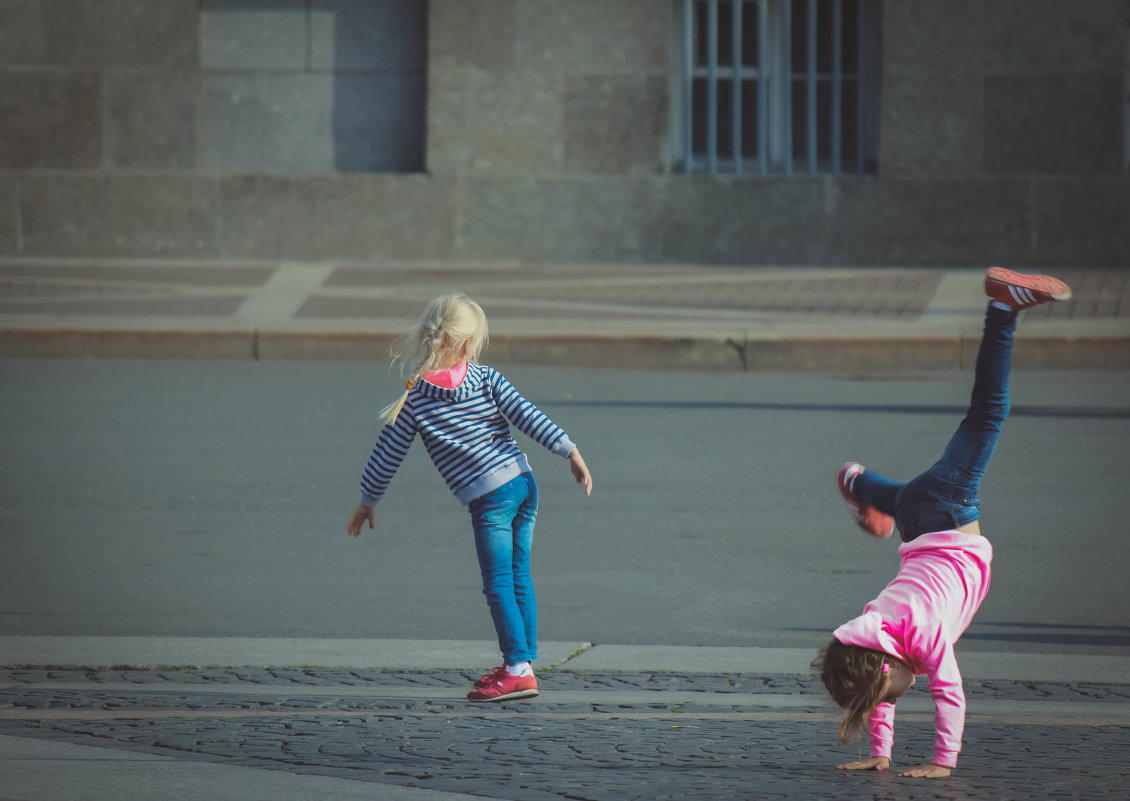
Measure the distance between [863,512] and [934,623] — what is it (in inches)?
→ 17.3

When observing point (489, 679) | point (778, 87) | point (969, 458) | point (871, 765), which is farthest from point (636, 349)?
point (871, 765)

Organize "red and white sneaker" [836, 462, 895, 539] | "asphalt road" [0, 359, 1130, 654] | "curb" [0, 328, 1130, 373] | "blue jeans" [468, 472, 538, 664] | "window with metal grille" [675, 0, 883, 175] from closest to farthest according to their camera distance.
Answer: "red and white sneaker" [836, 462, 895, 539], "blue jeans" [468, 472, 538, 664], "asphalt road" [0, 359, 1130, 654], "curb" [0, 328, 1130, 373], "window with metal grille" [675, 0, 883, 175]

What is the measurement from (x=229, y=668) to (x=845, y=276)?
14.2 m

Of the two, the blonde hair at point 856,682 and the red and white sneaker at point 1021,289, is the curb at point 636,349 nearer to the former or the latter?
the red and white sneaker at point 1021,289

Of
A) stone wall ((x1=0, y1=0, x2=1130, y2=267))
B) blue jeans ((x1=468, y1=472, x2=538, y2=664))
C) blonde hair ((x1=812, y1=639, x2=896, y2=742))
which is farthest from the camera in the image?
stone wall ((x1=0, y1=0, x2=1130, y2=267))

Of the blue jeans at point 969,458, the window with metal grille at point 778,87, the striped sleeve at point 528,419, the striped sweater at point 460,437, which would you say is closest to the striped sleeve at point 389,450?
the striped sweater at point 460,437

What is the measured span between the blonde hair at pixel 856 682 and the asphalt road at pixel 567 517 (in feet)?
5.94

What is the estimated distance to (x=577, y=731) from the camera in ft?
14.9

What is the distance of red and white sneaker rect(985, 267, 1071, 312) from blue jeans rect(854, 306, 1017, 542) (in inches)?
1.5

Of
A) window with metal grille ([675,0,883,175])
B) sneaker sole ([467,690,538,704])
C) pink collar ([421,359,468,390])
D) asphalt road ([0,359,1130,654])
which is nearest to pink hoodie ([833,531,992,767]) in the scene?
sneaker sole ([467,690,538,704])

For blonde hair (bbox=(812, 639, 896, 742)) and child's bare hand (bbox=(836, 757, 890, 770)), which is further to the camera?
child's bare hand (bbox=(836, 757, 890, 770))

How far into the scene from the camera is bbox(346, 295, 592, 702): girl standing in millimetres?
4988

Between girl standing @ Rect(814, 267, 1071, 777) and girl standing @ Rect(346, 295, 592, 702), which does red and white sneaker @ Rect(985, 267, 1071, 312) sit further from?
girl standing @ Rect(346, 295, 592, 702)

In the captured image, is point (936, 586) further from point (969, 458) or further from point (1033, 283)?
point (1033, 283)
